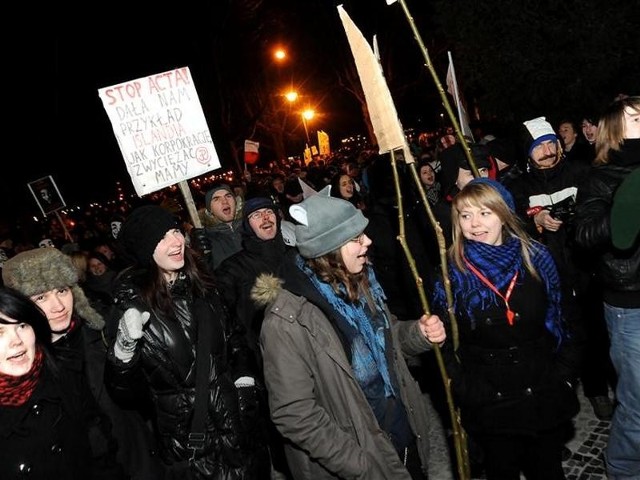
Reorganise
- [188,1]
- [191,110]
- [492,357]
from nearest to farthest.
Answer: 1. [492,357]
2. [191,110]
3. [188,1]

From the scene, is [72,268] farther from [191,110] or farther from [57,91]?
[57,91]

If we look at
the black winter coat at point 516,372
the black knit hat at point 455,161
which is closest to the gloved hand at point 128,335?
the black winter coat at point 516,372

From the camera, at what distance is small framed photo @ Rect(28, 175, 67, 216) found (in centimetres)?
1065

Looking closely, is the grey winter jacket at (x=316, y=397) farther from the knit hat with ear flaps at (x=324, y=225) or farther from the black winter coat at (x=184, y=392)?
the black winter coat at (x=184, y=392)

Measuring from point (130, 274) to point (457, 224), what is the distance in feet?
6.96

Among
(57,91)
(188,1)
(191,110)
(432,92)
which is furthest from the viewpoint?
(432,92)

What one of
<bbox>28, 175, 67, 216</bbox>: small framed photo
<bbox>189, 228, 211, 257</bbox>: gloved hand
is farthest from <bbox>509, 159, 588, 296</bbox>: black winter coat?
<bbox>28, 175, 67, 216</bbox>: small framed photo

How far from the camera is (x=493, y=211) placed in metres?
2.99

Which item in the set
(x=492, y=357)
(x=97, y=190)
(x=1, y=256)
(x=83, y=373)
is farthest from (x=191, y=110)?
(x=97, y=190)

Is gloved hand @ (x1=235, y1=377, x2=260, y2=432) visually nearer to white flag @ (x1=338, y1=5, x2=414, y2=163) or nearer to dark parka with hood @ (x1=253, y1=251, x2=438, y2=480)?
dark parka with hood @ (x1=253, y1=251, x2=438, y2=480)

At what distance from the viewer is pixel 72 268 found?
9.86 feet

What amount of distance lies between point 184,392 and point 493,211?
2176 millimetres

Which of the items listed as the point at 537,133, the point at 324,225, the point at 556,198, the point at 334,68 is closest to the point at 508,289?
the point at 324,225

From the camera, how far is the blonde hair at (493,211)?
2982 millimetres
